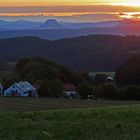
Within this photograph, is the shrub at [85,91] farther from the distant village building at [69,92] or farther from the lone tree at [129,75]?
the lone tree at [129,75]

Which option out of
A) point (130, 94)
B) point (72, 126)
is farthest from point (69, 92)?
point (72, 126)

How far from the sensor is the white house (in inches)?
2100

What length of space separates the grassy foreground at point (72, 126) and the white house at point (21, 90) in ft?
138

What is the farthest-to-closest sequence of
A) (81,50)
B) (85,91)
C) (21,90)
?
(81,50), (21,90), (85,91)

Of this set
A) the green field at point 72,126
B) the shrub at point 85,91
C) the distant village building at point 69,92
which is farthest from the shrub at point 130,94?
the green field at point 72,126

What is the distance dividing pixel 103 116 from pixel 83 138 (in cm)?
Result: 261

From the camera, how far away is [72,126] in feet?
30.9

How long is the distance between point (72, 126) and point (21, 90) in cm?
4620

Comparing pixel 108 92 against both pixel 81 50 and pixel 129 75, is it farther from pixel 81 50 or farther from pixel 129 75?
pixel 81 50

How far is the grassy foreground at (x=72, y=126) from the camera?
8.58 meters

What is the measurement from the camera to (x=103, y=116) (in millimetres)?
11016

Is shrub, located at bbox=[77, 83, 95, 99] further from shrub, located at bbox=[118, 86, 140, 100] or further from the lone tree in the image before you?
the lone tree

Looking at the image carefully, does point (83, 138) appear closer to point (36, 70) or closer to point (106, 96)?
point (106, 96)

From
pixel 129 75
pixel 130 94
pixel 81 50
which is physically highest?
pixel 81 50
